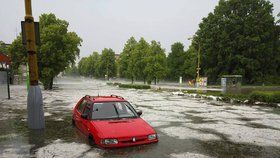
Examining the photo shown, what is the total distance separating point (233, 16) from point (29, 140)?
46785 millimetres

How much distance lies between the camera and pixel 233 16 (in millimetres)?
48781

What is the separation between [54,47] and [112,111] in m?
30.5

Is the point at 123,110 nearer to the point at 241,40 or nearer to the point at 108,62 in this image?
the point at 241,40

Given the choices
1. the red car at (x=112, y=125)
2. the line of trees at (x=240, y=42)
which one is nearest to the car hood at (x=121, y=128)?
the red car at (x=112, y=125)

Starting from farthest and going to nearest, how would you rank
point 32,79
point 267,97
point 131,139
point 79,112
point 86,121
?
point 267,97 → point 32,79 → point 79,112 → point 86,121 → point 131,139

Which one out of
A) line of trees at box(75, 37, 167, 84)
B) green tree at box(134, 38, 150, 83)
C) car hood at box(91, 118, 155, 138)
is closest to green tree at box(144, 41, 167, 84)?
line of trees at box(75, 37, 167, 84)

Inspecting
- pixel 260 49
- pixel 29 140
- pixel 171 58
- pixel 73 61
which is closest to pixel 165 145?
pixel 29 140

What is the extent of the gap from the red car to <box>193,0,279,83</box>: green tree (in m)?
41.8

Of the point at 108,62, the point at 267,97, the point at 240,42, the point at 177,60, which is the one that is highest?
the point at 240,42

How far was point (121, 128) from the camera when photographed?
25.4 ft

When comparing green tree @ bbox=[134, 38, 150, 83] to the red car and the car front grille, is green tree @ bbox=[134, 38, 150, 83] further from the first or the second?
the car front grille

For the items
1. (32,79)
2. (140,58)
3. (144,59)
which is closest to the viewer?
(32,79)

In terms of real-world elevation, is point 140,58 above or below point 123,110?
above

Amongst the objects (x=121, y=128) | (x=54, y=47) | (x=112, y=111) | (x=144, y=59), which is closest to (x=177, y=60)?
(x=144, y=59)
